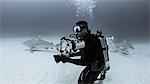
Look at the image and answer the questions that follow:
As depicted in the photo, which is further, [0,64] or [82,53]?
[0,64]

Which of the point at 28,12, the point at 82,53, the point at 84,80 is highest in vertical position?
the point at 28,12

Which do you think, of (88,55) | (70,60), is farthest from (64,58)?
(88,55)

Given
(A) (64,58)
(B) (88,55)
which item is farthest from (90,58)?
(A) (64,58)

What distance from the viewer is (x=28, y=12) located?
113 inches

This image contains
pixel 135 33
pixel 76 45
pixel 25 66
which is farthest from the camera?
pixel 135 33

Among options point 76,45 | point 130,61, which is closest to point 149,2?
point 130,61

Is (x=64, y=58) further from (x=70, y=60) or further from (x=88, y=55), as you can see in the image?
(x=88, y=55)

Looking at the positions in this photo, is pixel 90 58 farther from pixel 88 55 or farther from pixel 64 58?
pixel 64 58

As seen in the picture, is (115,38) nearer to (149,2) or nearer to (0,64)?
(149,2)

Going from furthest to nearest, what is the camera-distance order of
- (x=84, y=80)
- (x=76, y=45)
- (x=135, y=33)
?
(x=135, y=33), (x=84, y=80), (x=76, y=45)

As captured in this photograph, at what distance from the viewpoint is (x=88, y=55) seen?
2.07 metres

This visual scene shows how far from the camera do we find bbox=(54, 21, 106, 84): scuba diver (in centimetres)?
204

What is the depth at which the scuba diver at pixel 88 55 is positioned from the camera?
204 cm

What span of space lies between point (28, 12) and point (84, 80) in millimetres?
972
